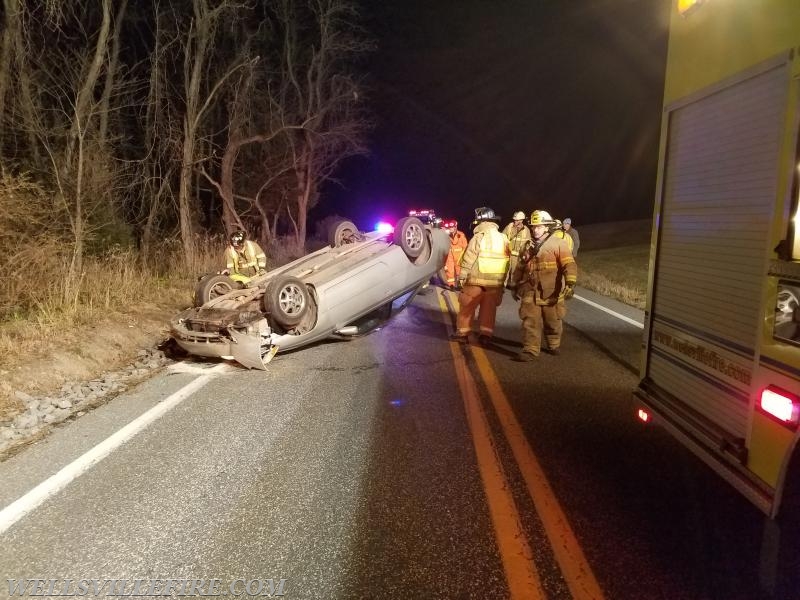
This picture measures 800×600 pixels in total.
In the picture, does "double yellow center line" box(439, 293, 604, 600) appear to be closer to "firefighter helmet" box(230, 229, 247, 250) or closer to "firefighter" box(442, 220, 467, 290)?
"firefighter helmet" box(230, 229, 247, 250)

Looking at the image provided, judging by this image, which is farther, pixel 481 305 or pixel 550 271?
pixel 481 305

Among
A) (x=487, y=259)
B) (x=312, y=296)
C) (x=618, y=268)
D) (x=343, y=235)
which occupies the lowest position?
(x=618, y=268)

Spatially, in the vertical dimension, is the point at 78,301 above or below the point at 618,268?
above

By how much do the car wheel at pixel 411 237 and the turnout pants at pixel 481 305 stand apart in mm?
1461

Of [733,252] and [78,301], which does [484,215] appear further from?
[78,301]

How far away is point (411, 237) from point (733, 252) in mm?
6222

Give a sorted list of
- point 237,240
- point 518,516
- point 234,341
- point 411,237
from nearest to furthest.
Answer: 1. point 518,516
2. point 234,341
3. point 237,240
4. point 411,237

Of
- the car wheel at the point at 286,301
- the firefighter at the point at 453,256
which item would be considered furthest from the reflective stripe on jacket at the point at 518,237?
the car wheel at the point at 286,301

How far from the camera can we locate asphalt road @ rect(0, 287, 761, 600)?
254 centimetres

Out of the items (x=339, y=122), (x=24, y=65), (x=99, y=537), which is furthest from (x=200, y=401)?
(x=339, y=122)

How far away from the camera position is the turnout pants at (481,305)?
290 inches

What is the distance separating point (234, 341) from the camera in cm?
595

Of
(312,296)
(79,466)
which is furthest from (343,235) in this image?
(79,466)

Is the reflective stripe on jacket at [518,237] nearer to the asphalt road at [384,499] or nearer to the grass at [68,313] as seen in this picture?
the asphalt road at [384,499]
